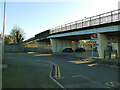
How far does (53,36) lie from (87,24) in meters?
13.6

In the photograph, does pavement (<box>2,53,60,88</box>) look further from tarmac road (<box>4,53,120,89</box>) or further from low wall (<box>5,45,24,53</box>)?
low wall (<box>5,45,24,53</box>)

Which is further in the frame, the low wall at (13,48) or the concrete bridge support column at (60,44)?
the low wall at (13,48)

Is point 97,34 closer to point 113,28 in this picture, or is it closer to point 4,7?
point 113,28

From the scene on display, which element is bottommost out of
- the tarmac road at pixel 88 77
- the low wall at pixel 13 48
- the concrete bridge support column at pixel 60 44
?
the tarmac road at pixel 88 77

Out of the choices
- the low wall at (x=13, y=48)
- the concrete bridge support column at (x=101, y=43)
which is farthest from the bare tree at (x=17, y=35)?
the concrete bridge support column at (x=101, y=43)

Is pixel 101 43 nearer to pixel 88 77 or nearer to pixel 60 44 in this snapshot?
pixel 88 77

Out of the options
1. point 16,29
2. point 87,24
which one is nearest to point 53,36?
point 87,24

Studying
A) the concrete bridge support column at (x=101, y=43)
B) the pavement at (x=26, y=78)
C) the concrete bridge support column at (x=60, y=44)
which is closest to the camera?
the pavement at (x=26, y=78)

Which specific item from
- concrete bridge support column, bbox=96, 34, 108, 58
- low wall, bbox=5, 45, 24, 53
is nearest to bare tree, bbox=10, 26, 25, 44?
low wall, bbox=5, 45, 24, 53

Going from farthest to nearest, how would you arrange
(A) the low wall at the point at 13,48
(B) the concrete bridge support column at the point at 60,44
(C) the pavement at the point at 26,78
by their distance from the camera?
1. (A) the low wall at the point at 13,48
2. (B) the concrete bridge support column at the point at 60,44
3. (C) the pavement at the point at 26,78

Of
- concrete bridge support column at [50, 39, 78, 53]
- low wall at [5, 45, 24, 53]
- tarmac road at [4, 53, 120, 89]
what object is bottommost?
tarmac road at [4, 53, 120, 89]

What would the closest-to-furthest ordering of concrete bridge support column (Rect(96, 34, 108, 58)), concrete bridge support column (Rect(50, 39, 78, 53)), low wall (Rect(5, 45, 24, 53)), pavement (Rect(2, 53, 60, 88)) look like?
pavement (Rect(2, 53, 60, 88))
concrete bridge support column (Rect(96, 34, 108, 58))
concrete bridge support column (Rect(50, 39, 78, 53))
low wall (Rect(5, 45, 24, 53))

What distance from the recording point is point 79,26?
22703 mm

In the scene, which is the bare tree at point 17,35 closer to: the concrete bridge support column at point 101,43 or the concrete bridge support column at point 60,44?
the concrete bridge support column at point 60,44
